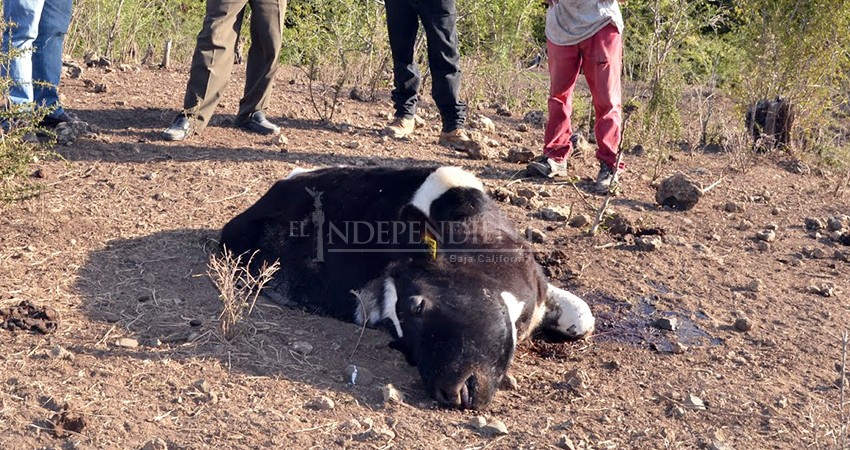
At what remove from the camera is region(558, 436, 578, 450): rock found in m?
3.44

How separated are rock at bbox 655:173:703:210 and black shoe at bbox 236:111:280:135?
8.78 feet

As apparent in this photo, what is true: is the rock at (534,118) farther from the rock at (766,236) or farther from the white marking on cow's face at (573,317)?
the white marking on cow's face at (573,317)

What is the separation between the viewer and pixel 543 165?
6613 mm

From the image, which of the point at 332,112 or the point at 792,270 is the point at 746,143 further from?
the point at 332,112

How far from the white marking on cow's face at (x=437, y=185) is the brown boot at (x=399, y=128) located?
2.80m

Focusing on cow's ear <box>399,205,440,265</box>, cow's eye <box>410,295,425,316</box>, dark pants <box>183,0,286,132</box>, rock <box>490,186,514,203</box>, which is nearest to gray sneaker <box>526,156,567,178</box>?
rock <box>490,186,514,203</box>

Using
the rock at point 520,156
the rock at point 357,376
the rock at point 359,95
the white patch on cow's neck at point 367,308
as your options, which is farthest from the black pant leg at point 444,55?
the rock at point 357,376

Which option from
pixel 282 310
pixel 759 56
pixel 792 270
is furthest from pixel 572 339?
pixel 759 56

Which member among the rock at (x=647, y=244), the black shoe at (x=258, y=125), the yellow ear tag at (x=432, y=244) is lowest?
the rock at (x=647, y=244)

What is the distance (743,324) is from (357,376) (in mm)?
1964

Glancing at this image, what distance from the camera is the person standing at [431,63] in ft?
22.3

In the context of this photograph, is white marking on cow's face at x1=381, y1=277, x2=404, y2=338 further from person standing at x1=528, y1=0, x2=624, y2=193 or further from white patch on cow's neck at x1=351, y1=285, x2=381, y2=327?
person standing at x1=528, y1=0, x2=624, y2=193

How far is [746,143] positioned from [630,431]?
15.4ft

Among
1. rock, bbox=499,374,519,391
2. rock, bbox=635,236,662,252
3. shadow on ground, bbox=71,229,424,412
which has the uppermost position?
rock, bbox=635,236,662,252
